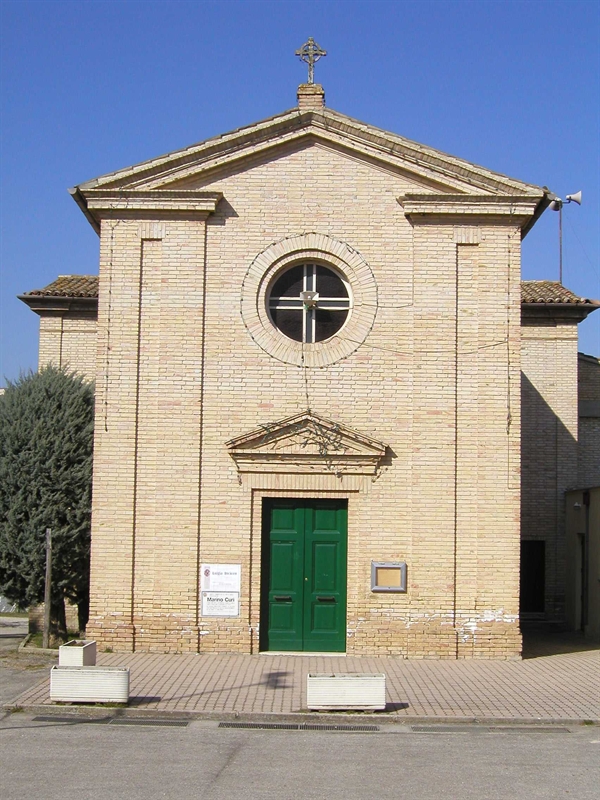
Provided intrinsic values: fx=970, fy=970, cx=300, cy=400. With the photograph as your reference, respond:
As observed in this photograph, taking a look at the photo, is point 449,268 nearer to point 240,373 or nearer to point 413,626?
point 240,373

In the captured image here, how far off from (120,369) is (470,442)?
18.8 feet

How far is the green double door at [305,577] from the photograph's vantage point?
15.4m

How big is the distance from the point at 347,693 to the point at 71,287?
1422cm

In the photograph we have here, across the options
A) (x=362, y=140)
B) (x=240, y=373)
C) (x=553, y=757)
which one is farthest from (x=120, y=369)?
(x=553, y=757)

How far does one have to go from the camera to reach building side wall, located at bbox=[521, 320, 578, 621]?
22.0 m

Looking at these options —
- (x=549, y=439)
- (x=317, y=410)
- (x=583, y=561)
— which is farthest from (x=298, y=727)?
(x=549, y=439)

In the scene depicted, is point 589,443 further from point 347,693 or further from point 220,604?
point 347,693

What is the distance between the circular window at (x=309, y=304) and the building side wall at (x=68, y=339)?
7678 mm

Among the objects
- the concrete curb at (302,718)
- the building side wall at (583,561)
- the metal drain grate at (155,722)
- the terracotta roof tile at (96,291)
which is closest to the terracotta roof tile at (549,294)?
the terracotta roof tile at (96,291)

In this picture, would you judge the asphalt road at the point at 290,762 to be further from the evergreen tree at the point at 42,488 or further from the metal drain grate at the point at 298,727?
the evergreen tree at the point at 42,488

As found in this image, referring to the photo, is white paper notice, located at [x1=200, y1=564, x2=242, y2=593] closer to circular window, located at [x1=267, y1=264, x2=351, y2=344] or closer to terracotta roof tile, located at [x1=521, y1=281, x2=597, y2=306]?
circular window, located at [x1=267, y1=264, x2=351, y2=344]

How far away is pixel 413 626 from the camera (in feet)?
49.7

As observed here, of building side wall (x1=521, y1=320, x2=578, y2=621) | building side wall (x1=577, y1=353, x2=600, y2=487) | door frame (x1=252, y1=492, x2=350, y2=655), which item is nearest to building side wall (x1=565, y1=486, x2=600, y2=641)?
building side wall (x1=521, y1=320, x2=578, y2=621)

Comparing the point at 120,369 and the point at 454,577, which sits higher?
the point at 120,369
